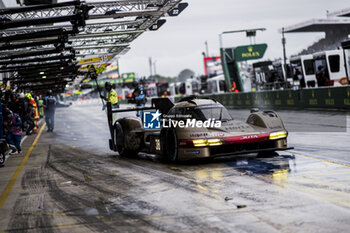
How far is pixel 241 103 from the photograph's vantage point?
120 feet

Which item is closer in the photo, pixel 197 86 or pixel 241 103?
pixel 241 103

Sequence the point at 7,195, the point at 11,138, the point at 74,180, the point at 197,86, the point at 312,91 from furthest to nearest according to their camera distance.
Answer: the point at 197,86, the point at 312,91, the point at 11,138, the point at 74,180, the point at 7,195

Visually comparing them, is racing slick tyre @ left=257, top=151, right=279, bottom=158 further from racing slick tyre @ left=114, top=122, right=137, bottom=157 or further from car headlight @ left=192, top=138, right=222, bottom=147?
racing slick tyre @ left=114, top=122, right=137, bottom=157

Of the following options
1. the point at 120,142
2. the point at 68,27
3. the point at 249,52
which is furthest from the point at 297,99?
the point at 120,142

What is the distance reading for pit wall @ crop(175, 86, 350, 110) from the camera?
23484 mm

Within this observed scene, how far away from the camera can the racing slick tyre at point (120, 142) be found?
1240 centimetres

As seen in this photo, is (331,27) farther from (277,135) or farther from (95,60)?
(277,135)

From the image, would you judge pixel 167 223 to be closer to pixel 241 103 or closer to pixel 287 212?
pixel 287 212

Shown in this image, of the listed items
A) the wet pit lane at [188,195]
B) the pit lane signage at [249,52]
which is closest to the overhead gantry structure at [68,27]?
the wet pit lane at [188,195]

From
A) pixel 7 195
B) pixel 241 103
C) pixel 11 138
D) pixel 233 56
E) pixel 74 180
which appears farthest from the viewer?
pixel 233 56

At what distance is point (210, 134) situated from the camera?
9.57 metres

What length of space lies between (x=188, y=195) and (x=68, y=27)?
1101 cm

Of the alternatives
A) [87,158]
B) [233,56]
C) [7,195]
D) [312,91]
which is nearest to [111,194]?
[7,195]

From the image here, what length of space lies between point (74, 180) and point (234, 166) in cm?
293
